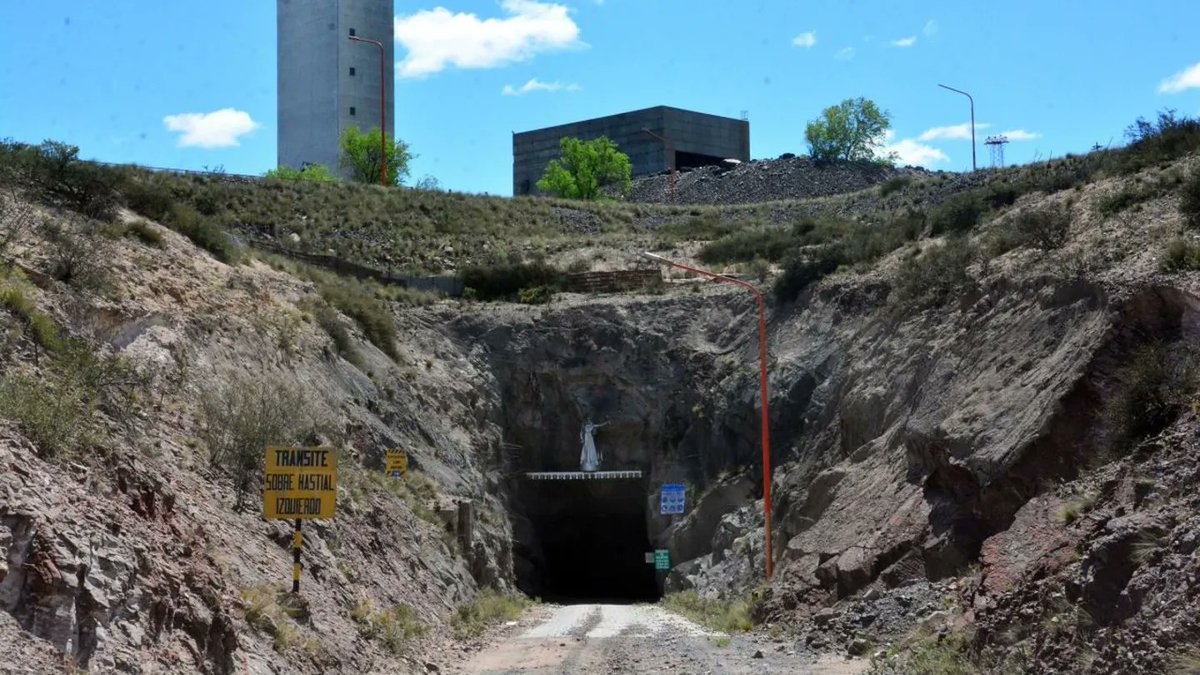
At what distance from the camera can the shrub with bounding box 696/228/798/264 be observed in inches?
1945

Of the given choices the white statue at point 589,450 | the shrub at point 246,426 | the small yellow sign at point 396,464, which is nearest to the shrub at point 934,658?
the shrub at point 246,426

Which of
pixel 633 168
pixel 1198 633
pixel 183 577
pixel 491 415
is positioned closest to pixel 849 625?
pixel 1198 633

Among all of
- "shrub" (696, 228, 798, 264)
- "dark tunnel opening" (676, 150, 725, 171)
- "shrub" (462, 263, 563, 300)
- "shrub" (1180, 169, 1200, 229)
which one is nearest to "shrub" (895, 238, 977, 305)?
"shrub" (1180, 169, 1200, 229)

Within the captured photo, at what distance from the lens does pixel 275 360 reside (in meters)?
29.7

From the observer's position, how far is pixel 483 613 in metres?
28.1

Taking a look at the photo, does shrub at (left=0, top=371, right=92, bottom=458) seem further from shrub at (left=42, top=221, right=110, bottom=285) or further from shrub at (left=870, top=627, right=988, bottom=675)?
shrub at (left=870, top=627, right=988, bottom=675)

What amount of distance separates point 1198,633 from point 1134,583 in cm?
167

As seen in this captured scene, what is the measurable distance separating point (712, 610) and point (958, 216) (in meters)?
14.1

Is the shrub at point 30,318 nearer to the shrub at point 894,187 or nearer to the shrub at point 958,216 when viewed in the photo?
the shrub at point 958,216

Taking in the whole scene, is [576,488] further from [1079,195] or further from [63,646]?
[63,646]

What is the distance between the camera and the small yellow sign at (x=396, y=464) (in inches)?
1196

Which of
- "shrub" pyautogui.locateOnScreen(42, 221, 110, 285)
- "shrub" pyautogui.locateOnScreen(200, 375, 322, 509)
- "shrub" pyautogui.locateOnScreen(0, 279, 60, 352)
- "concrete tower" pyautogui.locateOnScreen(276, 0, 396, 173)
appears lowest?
"shrub" pyautogui.locateOnScreen(200, 375, 322, 509)

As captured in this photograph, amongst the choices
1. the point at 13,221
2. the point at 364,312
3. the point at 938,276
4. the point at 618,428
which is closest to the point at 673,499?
the point at 618,428

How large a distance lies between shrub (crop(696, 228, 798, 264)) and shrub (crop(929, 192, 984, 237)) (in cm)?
936
